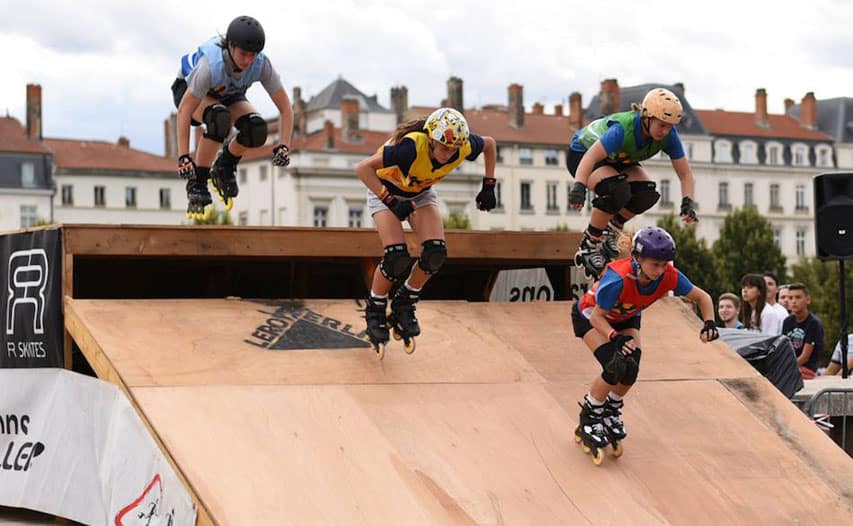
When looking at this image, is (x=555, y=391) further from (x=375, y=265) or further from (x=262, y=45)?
(x=262, y=45)

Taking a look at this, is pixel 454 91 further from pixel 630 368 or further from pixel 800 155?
pixel 630 368

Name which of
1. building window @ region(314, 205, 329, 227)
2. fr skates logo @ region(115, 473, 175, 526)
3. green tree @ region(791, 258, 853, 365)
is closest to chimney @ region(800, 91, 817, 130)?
green tree @ region(791, 258, 853, 365)

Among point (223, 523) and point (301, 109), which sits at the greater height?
point (301, 109)

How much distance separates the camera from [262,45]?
1016cm

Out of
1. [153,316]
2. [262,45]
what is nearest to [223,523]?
[153,316]

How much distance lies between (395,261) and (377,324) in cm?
51

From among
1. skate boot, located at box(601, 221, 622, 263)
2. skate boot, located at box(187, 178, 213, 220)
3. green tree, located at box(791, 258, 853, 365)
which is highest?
skate boot, located at box(187, 178, 213, 220)

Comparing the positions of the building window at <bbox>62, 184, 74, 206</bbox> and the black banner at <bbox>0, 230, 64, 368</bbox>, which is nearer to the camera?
the black banner at <bbox>0, 230, 64, 368</bbox>

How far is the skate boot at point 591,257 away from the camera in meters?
10.1

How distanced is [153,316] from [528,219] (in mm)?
83518

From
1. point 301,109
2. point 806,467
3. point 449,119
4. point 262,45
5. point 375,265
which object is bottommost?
point 806,467

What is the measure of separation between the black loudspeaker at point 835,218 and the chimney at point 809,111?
301 ft

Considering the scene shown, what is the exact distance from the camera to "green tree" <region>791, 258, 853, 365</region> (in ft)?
189

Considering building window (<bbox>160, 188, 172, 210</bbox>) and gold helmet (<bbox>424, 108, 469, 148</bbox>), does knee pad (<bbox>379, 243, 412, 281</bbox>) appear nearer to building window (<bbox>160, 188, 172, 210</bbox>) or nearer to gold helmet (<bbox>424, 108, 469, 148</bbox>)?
Result: gold helmet (<bbox>424, 108, 469, 148</bbox>)
